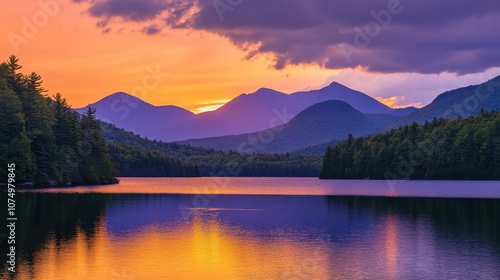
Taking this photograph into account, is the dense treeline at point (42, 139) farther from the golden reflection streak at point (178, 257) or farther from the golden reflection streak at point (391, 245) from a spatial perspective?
the golden reflection streak at point (391, 245)

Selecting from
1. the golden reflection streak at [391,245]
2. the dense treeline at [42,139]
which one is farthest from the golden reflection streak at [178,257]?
the dense treeline at [42,139]

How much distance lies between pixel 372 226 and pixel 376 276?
94.3 ft

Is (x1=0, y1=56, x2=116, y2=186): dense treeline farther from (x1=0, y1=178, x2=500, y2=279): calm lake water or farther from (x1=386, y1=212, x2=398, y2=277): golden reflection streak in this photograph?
(x1=386, y1=212, x2=398, y2=277): golden reflection streak

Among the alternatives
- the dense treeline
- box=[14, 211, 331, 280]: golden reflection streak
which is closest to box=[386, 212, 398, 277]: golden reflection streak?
box=[14, 211, 331, 280]: golden reflection streak

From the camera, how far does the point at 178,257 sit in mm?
44938

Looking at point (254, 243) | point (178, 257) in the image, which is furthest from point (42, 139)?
point (178, 257)

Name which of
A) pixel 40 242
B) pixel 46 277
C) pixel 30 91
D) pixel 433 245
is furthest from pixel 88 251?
pixel 30 91

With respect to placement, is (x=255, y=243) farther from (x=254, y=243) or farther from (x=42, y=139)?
(x=42, y=139)

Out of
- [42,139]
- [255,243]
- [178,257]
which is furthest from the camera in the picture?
[42,139]

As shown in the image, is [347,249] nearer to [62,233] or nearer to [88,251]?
[88,251]

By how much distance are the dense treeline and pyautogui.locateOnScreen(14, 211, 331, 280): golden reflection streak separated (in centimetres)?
8330

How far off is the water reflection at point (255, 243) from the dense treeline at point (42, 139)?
181 feet

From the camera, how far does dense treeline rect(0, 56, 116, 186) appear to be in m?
136

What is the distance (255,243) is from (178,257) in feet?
32.2
